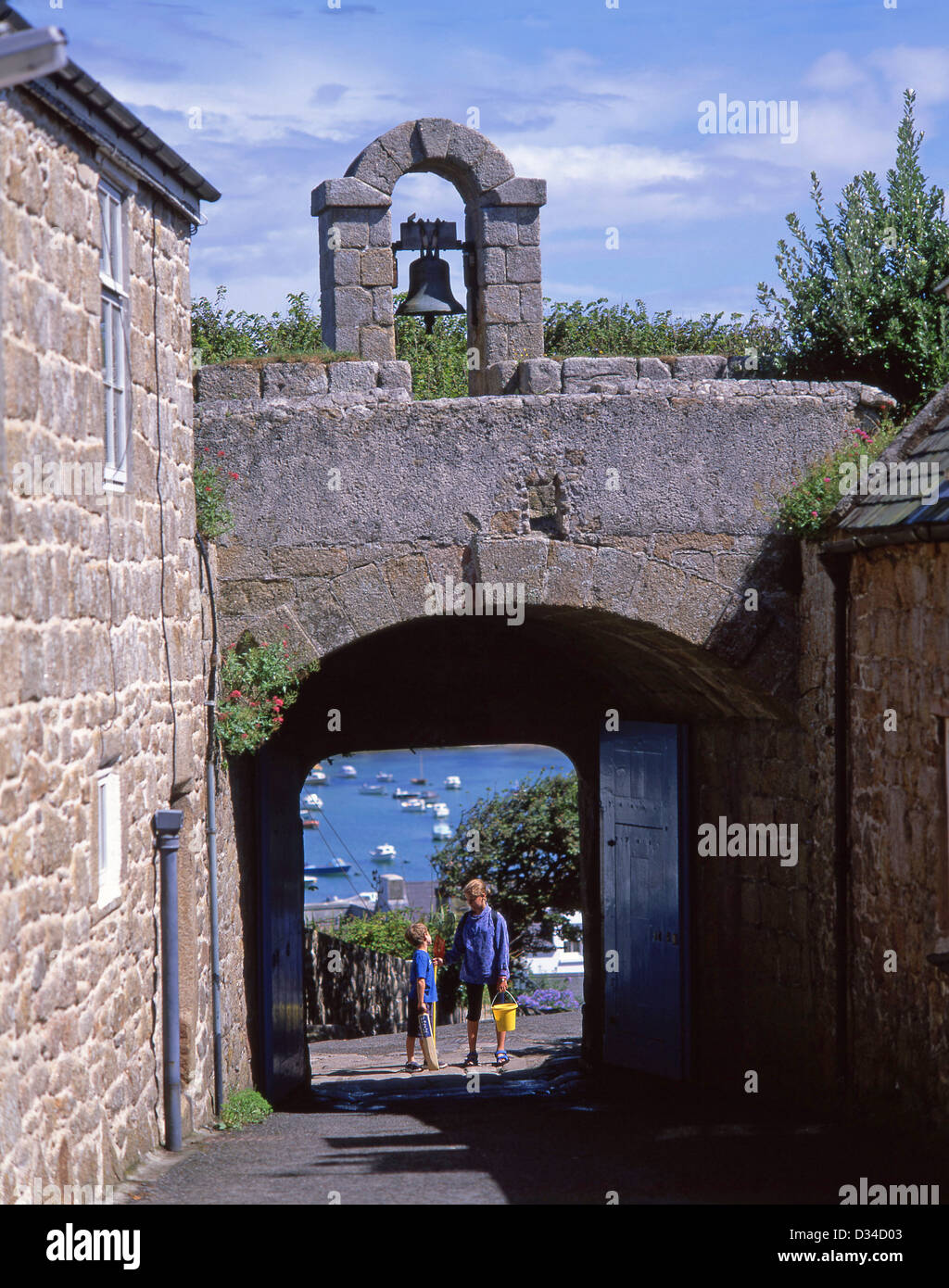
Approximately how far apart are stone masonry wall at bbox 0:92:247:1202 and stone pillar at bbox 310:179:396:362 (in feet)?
3.81

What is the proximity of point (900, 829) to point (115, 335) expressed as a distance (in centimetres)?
438

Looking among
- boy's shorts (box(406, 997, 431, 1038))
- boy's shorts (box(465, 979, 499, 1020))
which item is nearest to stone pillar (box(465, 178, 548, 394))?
boy's shorts (box(465, 979, 499, 1020))

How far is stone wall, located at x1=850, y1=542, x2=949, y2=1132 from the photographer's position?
641 centimetres

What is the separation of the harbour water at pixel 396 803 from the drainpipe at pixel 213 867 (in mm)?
47644

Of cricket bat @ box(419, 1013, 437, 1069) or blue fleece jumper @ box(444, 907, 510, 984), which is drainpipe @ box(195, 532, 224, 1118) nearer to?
blue fleece jumper @ box(444, 907, 510, 984)

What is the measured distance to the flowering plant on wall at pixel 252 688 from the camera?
24.5 feet

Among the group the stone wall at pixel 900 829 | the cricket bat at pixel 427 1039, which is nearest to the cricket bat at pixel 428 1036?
the cricket bat at pixel 427 1039

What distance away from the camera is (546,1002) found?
18.4 meters

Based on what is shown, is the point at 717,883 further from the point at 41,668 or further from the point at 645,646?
the point at 41,668

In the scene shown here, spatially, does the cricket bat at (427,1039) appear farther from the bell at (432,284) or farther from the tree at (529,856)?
the tree at (529,856)

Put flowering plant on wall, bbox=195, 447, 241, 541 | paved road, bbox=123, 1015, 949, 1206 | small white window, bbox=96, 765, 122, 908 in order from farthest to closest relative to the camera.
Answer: flowering plant on wall, bbox=195, 447, 241, 541
paved road, bbox=123, 1015, 949, 1206
small white window, bbox=96, 765, 122, 908

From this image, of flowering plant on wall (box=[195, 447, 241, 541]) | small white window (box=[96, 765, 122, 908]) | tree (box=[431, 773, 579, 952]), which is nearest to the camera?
small white window (box=[96, 765, 122, 908])

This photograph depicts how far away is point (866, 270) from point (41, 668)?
23.4ft

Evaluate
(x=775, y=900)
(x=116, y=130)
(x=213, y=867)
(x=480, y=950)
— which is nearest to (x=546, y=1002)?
(x=480, y=950)
